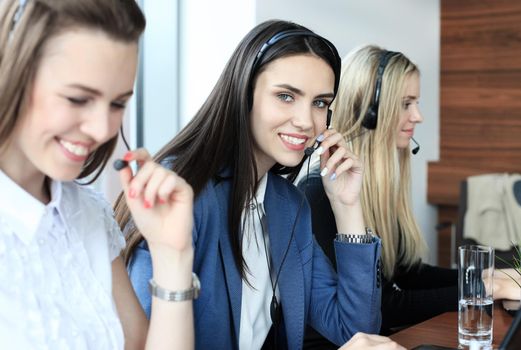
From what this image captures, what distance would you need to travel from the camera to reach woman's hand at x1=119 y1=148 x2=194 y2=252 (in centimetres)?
119

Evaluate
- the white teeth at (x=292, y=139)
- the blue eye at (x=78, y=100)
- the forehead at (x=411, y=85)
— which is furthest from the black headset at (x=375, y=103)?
the blue eye at (x=78, y=100)

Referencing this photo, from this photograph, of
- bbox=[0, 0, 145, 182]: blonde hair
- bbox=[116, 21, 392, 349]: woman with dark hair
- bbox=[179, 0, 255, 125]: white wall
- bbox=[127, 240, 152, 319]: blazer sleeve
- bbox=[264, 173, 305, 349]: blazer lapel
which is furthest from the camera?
bbox=[179, 0, 255, 125]: white wall

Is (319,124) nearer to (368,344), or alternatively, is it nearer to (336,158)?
(336,158)

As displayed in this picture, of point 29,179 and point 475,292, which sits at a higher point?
point 29,179

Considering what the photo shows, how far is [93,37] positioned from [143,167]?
9.4 inches

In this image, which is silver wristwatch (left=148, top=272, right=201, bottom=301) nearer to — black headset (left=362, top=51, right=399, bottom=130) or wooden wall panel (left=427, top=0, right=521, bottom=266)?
black headset (left=362, top=51, right=399, bottom=130)

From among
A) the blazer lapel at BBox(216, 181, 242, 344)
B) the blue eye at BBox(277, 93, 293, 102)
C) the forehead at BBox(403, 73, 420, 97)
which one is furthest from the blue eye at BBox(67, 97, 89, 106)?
the forehead at BBox(403, 73, 420, 97)

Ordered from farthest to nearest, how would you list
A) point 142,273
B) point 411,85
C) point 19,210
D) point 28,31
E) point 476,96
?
point 476,96 → point 411,85 → point 142,273 → point 19,210 → point 28,31

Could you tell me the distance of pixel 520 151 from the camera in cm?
402

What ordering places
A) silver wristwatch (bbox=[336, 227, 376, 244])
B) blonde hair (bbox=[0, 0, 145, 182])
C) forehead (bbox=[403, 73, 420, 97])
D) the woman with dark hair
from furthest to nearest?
forehead (bbox=[403, 73, 420, 97]) → silver wristwatch (bbox=[336, 227, 376, 244]) → the woman with dark hair → blonde hair (bbox=[0, 0, 145, 182])

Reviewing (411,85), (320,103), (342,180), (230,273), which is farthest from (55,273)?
(411,85)

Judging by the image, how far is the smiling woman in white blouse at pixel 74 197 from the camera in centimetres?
103

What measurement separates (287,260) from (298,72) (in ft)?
1.44

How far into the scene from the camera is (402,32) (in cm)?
387
